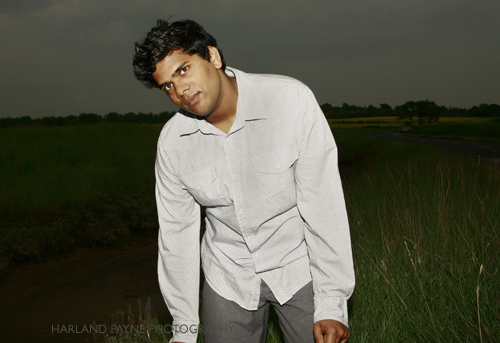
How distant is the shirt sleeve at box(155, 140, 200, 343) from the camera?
5.45ft

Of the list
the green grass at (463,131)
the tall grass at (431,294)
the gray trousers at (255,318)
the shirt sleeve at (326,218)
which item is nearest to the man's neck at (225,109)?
the shirt sleeve at (326,218)

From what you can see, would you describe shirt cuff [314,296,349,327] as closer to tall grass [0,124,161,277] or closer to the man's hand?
the man's hand

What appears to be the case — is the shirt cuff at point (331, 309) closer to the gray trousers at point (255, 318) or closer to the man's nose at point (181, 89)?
the gray trousers at point (255, 318)

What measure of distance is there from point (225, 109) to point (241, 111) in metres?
0.09

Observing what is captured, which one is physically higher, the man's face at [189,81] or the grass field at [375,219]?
the man's face at [189,81]

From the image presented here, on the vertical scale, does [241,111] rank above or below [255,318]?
above

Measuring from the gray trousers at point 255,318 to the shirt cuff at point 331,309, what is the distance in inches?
9.4

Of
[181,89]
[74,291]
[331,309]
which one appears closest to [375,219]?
[331,309]

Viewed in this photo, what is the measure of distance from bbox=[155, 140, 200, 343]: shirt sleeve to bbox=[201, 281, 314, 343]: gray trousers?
69 mm

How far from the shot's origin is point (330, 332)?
1.24 metres

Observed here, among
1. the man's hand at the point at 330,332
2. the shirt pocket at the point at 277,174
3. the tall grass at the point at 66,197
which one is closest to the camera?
the man's hand at the point at 330,332

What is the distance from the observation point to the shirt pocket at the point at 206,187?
156cm

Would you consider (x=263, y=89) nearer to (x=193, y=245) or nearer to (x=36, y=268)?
(x=193, y=245)

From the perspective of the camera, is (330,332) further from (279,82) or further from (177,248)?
(279,82)
